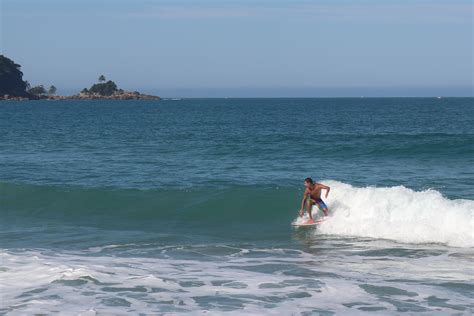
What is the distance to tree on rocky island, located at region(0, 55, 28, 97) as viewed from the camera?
162 m

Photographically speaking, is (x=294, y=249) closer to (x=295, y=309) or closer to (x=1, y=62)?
(x=295, y=309)

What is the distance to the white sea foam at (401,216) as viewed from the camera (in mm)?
17266

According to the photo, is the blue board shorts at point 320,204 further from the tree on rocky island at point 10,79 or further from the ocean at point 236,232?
the tree on rocky island at point 10,79

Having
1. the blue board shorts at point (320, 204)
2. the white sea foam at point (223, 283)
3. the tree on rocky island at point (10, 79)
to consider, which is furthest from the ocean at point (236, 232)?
the tree on rocky island at point (10, 79)

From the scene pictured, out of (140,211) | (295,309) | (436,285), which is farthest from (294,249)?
(140,211)

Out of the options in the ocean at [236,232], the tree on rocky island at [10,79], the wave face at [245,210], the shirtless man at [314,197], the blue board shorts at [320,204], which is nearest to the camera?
the ocean at [236,232]

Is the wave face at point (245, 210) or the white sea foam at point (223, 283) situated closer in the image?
the white sea foam at point (223, 283)

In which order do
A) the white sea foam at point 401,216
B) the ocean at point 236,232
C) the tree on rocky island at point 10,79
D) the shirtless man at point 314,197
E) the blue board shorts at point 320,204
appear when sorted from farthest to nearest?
the tree on rocky island at point 10,79, the blue board shorts at point 320,204, the shirtless man at point 314,197, the white sea foam at point 401,216, the ocean at point 236,232

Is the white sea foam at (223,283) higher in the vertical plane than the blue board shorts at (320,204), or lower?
lower

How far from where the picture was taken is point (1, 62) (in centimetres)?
16162

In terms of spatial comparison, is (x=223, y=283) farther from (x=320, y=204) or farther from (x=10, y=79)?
(x=10, y=79)

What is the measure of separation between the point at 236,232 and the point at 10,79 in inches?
6236

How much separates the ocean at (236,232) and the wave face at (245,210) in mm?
53

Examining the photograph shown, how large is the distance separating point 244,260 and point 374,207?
6.00 m
